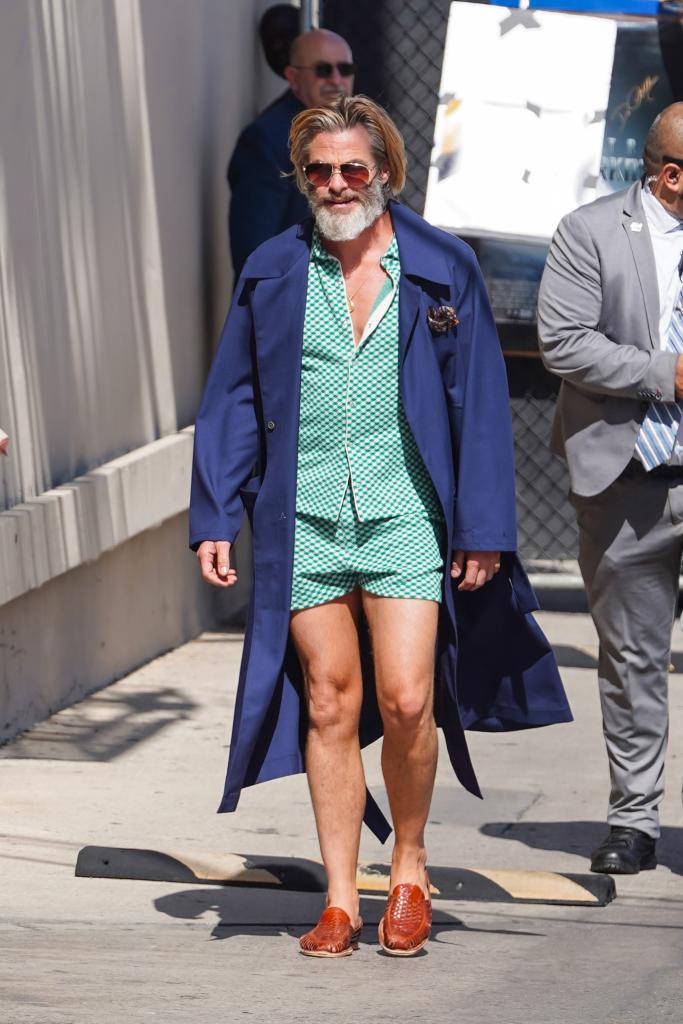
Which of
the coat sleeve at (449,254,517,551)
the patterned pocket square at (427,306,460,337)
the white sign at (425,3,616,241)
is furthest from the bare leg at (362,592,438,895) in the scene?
the white sign at (425,3,616,241)

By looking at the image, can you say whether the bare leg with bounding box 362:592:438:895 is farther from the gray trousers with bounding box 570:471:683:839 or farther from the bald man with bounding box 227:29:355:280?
the bald man with bounding box 227:29:355:280

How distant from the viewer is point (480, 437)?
4992 mm

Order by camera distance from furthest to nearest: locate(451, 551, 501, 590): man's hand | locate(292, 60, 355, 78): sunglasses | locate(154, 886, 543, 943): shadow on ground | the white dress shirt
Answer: locate(292, 60, 355, 78): sunglasses → the white dress shirt → locate(154, 886, 543, 943): shadow on ground → locate(451, 551, 501, 590): man's hand

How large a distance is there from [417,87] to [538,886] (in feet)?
15.7

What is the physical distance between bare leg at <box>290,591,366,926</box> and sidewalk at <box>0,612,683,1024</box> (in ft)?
0.72

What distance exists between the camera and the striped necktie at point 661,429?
5.84 metres

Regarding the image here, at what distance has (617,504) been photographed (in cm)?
595

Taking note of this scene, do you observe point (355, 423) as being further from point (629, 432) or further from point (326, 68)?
point (326, 68)

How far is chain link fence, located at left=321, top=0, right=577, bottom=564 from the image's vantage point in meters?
9.39

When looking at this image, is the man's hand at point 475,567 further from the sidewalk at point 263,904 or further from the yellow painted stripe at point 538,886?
the yellow painted stripe at point 538,886

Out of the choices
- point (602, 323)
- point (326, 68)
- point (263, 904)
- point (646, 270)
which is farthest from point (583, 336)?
point (326, 68)

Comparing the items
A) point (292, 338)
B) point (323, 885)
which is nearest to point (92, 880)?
point (323, 885)

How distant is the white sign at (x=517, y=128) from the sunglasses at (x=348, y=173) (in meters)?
3.94

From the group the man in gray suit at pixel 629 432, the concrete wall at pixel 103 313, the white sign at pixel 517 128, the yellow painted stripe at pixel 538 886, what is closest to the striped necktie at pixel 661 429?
the man in gray suit at pixel 629 432
